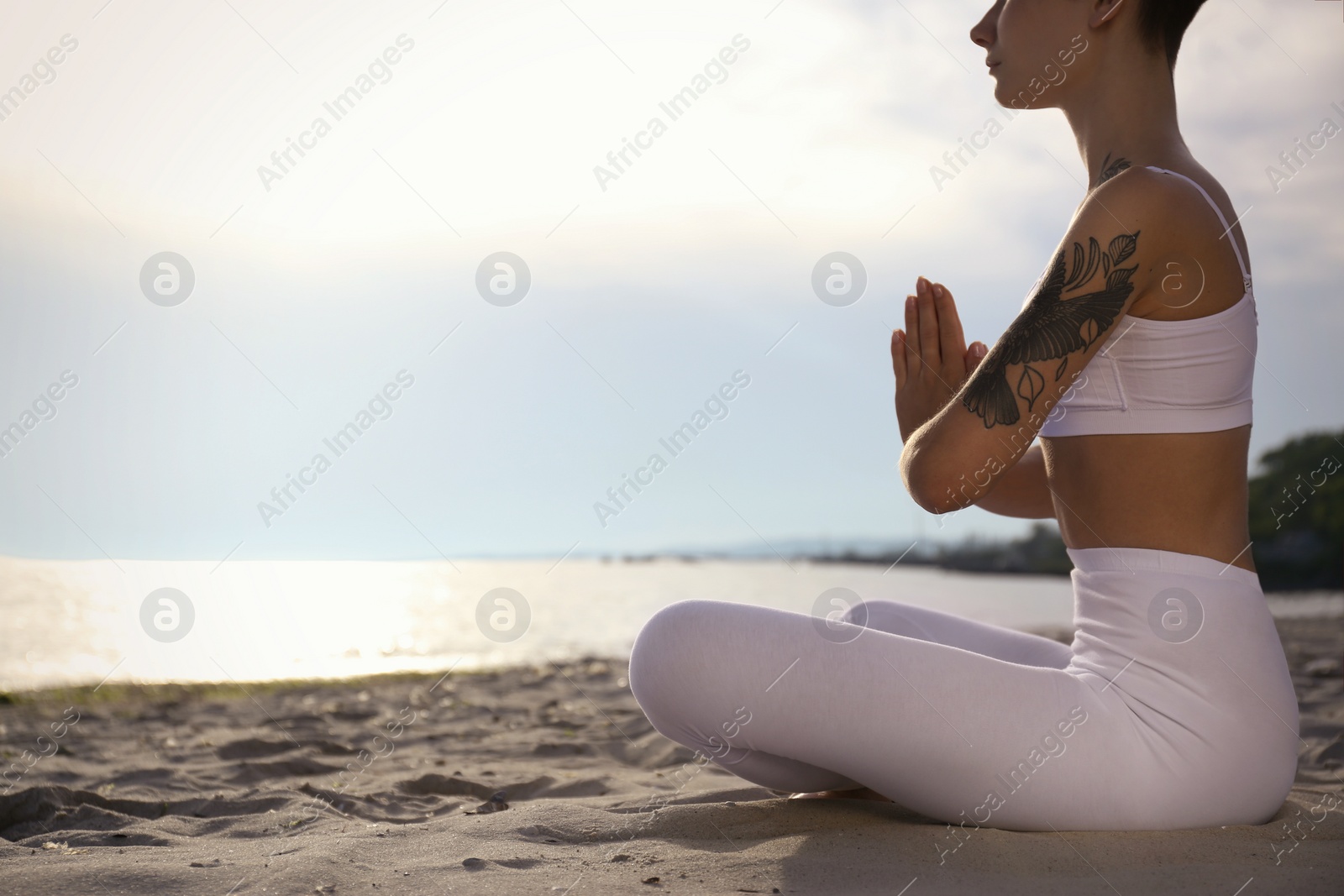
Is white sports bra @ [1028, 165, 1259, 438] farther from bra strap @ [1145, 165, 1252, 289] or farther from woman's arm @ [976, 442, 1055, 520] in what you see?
woman's arm @ [976, 442, 1055, 520]

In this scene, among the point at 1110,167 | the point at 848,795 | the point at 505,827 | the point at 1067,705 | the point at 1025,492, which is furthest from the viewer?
the point at 1025,492

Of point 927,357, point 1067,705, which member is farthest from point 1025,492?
point 1067,705

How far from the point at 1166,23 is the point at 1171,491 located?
3.28 feet

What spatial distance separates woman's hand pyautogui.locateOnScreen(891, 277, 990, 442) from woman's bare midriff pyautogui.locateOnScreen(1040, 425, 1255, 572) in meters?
0.48

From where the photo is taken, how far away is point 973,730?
1.59 m

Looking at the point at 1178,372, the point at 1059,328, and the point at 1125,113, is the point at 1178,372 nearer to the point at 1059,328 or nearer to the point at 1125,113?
the point at 1059,328

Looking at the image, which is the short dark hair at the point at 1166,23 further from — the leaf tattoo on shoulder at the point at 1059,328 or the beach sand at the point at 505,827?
the beach sand at the point at 505,827

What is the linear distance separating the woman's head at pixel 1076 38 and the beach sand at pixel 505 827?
1.55m

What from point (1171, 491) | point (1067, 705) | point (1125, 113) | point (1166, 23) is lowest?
point (1067, 705)

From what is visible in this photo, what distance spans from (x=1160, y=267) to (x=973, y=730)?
91cm

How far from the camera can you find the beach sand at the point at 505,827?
1.57 m

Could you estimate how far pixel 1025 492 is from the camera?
235 cm

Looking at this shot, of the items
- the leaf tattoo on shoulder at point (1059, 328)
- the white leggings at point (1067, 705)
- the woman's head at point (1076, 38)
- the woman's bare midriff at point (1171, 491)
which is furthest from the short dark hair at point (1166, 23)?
the white leggings at point (1067, 705)

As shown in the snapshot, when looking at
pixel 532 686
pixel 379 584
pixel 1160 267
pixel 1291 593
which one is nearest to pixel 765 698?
pixel 1160 267
